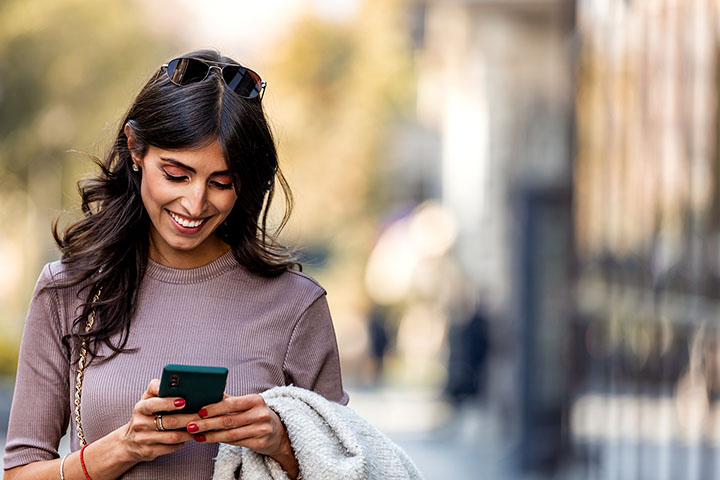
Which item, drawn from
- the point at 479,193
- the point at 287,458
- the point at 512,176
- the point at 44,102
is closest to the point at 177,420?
the point at 287,458

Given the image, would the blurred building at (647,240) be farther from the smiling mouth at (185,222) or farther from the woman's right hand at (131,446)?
the woman's right hand at (131,446)

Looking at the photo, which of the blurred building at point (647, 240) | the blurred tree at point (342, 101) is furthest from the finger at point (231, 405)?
the blurred tree at point (342, 101)

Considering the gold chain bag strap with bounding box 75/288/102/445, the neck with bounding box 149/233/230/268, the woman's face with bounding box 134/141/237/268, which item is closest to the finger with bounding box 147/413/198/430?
the gold chain bag strap with bounding box 75/288/102/445

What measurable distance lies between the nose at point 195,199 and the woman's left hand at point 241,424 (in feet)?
1.49

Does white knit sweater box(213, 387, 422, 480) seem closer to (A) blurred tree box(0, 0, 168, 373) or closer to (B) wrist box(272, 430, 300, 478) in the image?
(B) wrist box(272, 430, 300, 478)

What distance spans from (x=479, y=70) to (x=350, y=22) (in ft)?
21.7

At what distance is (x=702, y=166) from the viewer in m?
7.16

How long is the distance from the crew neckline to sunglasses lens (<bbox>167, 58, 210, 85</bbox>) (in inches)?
17.7

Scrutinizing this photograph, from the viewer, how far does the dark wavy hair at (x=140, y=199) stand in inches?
120

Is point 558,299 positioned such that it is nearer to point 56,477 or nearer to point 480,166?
point 56,477

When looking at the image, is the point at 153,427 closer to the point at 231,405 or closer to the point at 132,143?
the point at 231,405

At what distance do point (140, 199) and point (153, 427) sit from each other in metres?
0.70

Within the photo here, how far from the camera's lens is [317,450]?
9.67 ft

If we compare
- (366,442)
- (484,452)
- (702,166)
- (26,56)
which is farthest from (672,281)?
(26,56)
